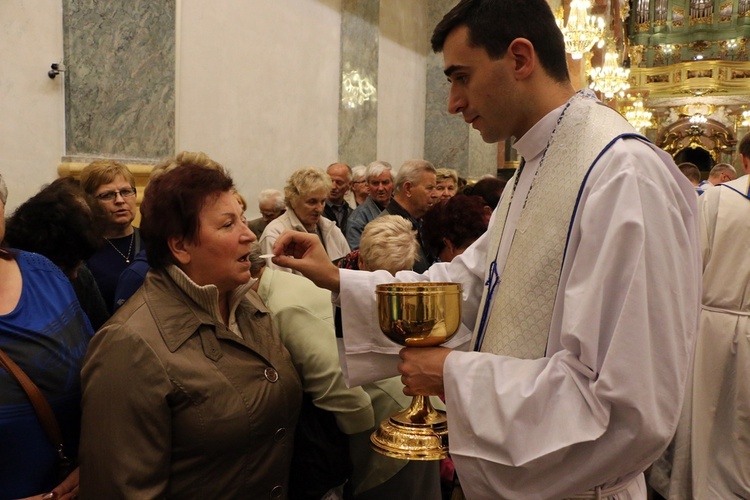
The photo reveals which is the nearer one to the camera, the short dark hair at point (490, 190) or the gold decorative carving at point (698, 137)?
the short dark hair at point (490, 190)

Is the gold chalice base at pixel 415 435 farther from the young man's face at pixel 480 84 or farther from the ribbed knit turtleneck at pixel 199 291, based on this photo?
the young man's face at pixel 480 84

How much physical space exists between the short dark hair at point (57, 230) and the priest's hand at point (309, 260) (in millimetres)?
970

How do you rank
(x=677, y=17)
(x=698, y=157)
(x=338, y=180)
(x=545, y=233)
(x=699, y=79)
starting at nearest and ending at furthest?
1. (x=545, y=233)
2. (x=338, y=180)
3. (x=699, y=79)
4. (x=698, y=157)
5. (x=677, y=17)

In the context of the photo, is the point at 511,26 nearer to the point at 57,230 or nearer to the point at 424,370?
the point at 424,370

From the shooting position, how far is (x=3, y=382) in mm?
1895

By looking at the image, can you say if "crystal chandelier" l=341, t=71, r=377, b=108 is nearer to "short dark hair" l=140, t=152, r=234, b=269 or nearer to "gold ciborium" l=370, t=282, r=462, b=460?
"short dark hair" l=140, t=152, r=234, b=269

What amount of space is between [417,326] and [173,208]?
0.96 meters

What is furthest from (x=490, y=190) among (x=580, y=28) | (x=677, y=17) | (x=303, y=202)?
(x=677, y=17)

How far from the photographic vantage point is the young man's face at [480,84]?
5.72 ft

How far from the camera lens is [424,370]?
166 centimetres

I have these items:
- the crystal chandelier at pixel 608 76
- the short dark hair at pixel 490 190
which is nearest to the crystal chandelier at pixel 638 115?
the crystal chandelier at pixel 608 76

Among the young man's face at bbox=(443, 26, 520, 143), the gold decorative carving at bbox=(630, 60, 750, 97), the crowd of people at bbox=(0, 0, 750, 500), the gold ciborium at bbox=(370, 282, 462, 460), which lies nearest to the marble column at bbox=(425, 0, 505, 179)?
the crowd of people at bbox=(0, 0, 750, 500)

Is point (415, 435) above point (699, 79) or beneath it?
beneath

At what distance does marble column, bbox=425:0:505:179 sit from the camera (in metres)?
10.4
